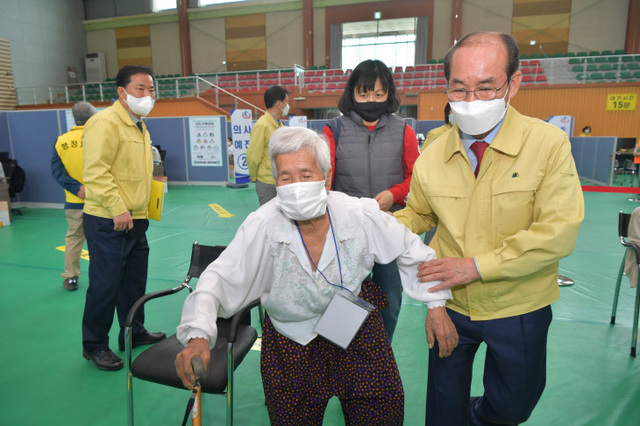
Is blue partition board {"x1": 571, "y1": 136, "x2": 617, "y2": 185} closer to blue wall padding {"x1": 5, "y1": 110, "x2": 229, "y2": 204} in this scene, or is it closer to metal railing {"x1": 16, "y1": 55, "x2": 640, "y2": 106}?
metal railing {"x1": 16, "y1": 55, "x2": 640, "y2": 106}

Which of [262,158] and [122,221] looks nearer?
[122,221]

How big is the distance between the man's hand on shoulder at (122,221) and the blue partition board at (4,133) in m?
6.87

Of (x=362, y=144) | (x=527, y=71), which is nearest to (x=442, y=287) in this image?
(x=362, y=144)

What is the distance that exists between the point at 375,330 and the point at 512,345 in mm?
450

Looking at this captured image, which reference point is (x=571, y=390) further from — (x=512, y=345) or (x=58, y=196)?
(x=58, y=196)

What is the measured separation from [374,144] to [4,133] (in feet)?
26.2

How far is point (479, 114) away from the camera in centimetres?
124

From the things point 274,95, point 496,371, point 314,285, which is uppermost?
Result: point 274,95

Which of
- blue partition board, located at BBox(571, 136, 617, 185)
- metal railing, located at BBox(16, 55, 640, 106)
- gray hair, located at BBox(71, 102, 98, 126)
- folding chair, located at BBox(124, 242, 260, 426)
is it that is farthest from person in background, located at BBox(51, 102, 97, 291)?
metal railing, located at BBox(16, 55, 640, 106)

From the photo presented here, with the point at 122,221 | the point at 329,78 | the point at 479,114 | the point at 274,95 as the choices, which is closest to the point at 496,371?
the point at 479,114

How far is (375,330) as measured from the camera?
1410 mm

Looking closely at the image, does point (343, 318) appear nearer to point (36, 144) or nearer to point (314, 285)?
point (314, 285)

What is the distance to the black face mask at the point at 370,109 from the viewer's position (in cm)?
210

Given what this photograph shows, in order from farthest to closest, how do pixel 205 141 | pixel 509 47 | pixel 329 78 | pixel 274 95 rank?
pixel 329 78 < pixel 205 141 < pixel 274 95 < pixel 509 47
